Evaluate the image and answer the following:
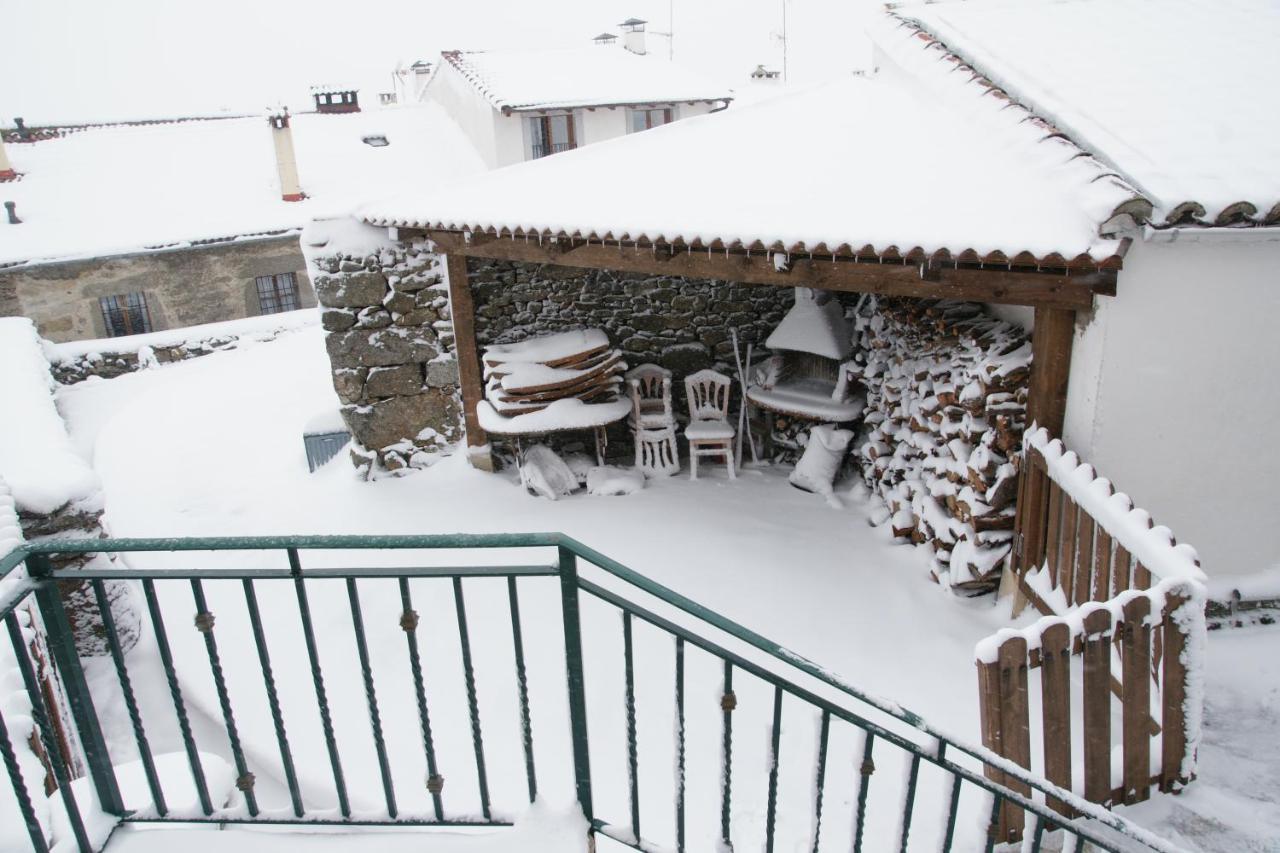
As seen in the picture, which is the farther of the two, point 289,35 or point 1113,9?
point 289,35

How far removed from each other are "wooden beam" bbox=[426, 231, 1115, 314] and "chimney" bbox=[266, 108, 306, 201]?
34.8ft

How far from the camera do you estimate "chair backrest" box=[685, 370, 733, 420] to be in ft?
26.0

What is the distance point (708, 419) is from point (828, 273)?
109 inches

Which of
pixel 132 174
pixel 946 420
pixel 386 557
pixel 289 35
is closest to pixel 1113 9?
pixel 946 420

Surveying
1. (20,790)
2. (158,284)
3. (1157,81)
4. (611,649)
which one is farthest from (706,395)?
(158,284)

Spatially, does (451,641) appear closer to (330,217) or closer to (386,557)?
(386,557)

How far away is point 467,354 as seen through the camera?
7707 mm

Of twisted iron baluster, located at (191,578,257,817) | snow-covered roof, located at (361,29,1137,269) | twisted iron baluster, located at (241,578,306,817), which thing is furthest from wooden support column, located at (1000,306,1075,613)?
twisted iron baluster, located at (191,578,257,817)

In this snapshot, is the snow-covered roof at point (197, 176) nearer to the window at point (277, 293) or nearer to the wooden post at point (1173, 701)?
the window at point (277, 293)

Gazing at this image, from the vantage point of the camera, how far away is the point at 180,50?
57781mm

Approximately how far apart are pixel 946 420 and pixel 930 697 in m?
1.87

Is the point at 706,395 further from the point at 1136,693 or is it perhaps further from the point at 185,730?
the point at 185,730

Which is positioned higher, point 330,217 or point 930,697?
point 330,217

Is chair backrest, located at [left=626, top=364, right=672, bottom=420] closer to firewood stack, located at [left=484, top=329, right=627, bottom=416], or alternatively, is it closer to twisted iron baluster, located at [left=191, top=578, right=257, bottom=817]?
firewood stack, located at [left=484, top=329, right=627, bottom=416]
